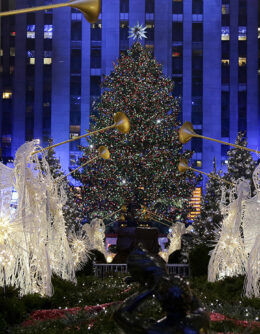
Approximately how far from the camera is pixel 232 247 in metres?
12.9

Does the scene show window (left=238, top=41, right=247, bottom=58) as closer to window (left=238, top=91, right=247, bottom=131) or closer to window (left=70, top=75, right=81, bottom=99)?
window (left=238, top=91, right=247, bottom=131)

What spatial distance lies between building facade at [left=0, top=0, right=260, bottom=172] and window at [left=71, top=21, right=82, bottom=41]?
3.6 inches

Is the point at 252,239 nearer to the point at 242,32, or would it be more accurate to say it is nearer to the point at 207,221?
the point at 207,221

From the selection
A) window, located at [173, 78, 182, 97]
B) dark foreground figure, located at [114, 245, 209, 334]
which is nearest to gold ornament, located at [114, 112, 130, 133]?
dark foreground figure, located at [114, 245, 209, 334]

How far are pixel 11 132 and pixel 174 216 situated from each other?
21.3 meters

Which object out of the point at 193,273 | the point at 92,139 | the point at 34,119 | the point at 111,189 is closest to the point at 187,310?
the point at 193,273

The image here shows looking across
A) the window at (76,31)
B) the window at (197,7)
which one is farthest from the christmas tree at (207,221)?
the window at (197,7)

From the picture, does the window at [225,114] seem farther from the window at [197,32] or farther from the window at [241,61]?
the window at [197,32]

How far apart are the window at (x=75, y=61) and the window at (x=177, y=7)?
945cm

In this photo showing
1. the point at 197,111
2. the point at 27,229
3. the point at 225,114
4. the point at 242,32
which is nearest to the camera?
the point at 27,229

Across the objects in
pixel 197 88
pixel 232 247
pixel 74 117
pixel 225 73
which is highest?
pixel 225 73

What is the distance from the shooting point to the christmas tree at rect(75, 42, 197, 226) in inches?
1308

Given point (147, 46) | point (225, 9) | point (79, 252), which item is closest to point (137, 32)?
point (147, 46)

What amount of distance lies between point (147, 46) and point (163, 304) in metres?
47.1
